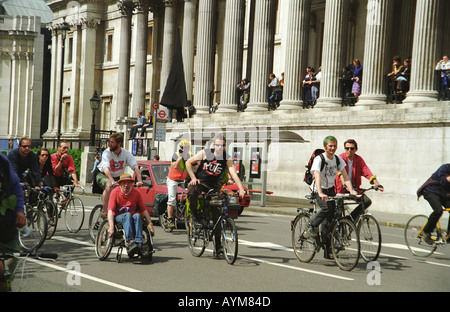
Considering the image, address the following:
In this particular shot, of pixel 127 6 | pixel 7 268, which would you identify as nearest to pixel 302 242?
pixel 7 268

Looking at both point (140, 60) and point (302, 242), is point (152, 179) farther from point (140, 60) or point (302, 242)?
point (140, 60)

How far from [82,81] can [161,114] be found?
24.9m

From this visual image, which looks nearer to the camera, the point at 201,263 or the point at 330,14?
the point at 201,263

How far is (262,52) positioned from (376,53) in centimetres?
708

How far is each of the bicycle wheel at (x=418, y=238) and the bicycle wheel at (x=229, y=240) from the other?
3.84m

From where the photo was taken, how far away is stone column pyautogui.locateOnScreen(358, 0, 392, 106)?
26.1 meters

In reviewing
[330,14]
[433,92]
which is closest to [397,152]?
[433,92]

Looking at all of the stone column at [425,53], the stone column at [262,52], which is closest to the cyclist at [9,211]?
the stone column at [425,53]

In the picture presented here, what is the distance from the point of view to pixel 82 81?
5238cm

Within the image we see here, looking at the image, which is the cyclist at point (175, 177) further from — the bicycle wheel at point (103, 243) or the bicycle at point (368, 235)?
the bicycle at point (368, 235)

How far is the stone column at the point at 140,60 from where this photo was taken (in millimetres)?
42938

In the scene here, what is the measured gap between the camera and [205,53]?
35781 millimetres

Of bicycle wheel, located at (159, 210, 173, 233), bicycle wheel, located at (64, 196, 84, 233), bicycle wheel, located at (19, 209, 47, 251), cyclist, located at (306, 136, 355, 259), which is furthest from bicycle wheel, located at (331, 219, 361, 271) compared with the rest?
bicycle wheel, located at (64, 196, 84, 233)
